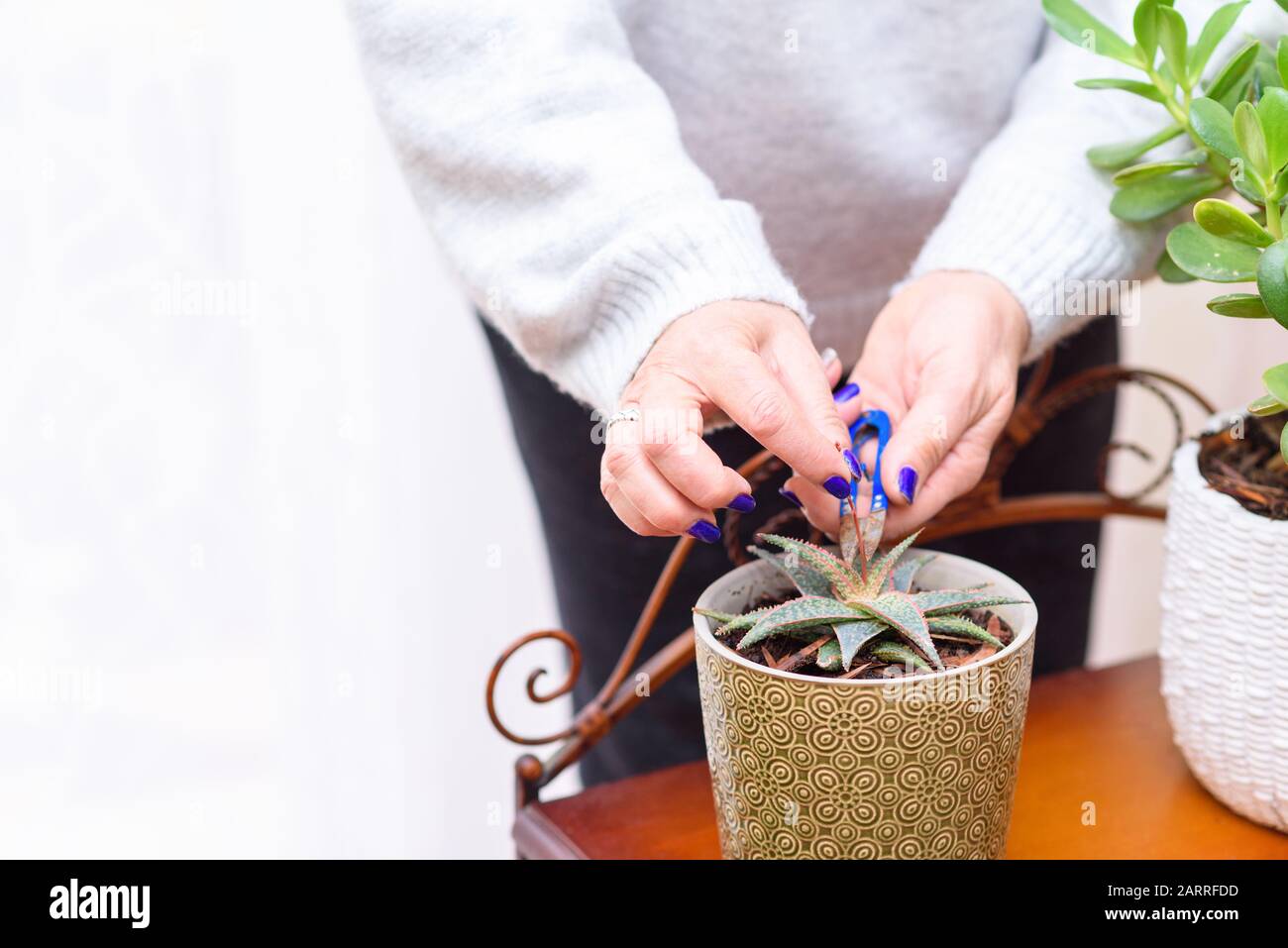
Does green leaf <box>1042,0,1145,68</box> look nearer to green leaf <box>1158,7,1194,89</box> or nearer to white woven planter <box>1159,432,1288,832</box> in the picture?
green leaf <box>1158,7,1194,89</box>

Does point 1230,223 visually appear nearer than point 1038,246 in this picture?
Yes

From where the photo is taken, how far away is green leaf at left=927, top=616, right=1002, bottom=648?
45cm

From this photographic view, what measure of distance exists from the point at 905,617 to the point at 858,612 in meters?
0.02

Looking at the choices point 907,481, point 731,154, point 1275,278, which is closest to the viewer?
point 1275,278

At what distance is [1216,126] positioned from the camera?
0.47 metres

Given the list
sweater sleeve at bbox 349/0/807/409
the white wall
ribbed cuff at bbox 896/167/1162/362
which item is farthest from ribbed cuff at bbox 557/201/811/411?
the white wall

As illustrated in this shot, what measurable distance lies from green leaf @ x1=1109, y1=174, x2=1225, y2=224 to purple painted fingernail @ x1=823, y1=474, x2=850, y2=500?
8.3 inches

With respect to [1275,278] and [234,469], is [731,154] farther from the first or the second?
[234,469]

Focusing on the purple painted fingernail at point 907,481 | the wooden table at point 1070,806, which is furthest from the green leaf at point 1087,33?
the wooden table at point 1070,806

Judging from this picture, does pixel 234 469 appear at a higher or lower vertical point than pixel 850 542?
lower

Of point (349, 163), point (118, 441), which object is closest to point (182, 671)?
point (118, 441)

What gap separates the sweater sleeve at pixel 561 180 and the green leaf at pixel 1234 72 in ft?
0.66

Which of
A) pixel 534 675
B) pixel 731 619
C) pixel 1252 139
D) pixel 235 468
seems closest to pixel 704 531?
pixel 731 619

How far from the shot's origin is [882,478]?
51 centimetres
